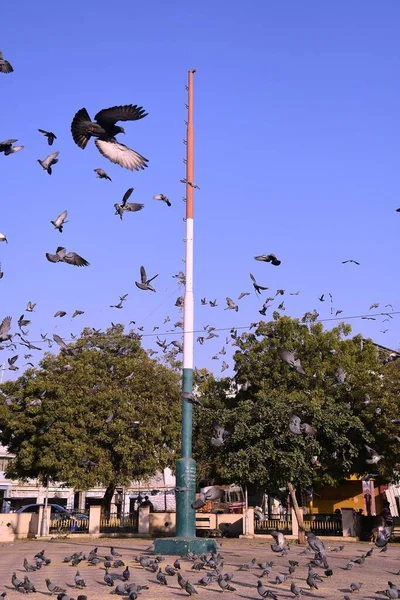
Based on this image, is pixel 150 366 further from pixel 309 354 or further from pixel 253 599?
pixel 253 599

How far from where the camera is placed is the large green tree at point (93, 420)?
114 ft

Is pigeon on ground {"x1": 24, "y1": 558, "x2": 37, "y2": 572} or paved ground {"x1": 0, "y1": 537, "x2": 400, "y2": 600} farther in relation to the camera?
pigeon on ground {"x1": 24, "y1": 558, "x2": 37, "y2": 572}

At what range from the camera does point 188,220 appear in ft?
66.5

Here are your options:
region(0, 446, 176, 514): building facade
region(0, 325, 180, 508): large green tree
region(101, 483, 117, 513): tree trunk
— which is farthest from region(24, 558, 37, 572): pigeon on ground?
region(0, 446, 176, 514): building facade

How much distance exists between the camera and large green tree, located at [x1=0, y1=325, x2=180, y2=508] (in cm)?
3484

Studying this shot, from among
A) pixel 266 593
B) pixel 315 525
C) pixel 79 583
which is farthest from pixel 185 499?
pixel 315 525

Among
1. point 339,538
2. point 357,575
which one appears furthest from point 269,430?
point 357,575

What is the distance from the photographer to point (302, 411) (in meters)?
31.0

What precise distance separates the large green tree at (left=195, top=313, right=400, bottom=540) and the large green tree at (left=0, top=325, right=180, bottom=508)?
278 cm

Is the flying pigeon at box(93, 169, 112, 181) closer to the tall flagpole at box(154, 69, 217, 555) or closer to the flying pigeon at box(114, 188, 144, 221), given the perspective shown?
the flying pigeon at box(114, 188, 144, 221)

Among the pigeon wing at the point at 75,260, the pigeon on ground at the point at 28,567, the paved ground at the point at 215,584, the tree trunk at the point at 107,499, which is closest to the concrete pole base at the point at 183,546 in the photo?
the paved ground at the point at 215,584

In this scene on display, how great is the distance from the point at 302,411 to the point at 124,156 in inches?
845

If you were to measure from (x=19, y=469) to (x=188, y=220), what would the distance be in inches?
931

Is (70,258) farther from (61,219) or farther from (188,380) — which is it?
(188,380)
